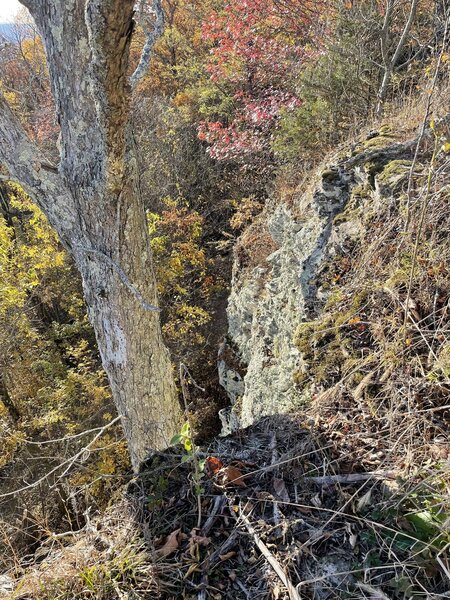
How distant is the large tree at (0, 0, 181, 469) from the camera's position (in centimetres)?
232

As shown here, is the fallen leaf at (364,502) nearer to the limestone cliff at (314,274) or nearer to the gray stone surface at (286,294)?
the limestone cliff at (314,274)

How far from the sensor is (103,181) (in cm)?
265

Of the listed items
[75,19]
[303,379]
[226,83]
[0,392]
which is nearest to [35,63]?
[226,83]

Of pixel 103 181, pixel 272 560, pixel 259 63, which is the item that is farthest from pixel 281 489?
pixel 259 63

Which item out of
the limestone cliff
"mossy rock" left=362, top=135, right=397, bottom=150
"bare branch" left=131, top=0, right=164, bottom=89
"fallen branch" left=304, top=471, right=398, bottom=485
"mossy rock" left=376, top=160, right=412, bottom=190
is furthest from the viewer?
"mossy rock" left=362, top=135, right=397, bottom=150

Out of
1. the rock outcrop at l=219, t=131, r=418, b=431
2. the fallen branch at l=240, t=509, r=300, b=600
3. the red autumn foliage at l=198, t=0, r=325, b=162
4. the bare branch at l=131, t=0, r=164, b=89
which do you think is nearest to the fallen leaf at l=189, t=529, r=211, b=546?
the fallen branch at l=240, t=509, r=300, b=600

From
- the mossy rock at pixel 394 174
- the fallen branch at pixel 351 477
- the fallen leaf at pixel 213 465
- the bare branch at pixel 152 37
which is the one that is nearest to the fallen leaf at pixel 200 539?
the fallen leaf at pixel 213 465

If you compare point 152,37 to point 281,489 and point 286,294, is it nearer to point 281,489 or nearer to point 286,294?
point 286,294

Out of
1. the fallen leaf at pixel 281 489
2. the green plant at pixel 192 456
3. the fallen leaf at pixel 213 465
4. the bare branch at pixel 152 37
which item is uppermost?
the bare branch at pixel 152 37

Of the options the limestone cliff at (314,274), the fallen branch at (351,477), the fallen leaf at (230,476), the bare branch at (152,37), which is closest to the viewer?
the fallen branch at (351,477)

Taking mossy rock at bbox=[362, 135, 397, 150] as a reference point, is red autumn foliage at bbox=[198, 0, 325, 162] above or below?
above

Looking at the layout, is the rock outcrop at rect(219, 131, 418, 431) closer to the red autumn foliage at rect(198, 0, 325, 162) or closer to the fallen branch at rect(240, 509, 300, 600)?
the fallen branch at rect(240, 509, 300, 600)

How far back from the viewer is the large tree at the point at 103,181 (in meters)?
Answer: 2.32

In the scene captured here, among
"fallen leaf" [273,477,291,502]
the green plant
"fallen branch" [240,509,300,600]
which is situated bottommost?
"fallen branch" [240,509,300,600]
